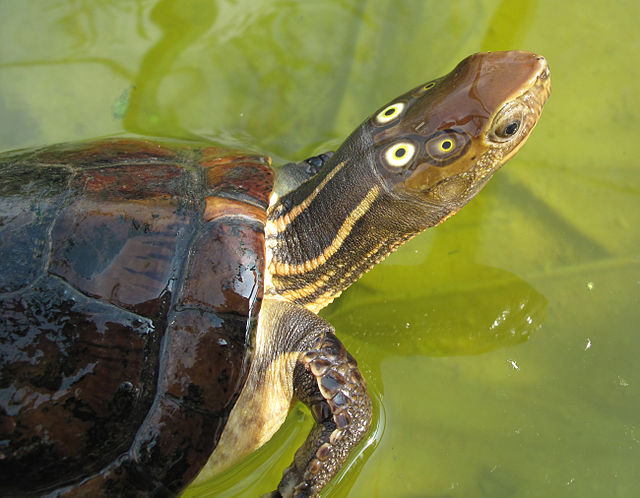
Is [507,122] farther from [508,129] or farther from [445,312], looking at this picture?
[445,312]

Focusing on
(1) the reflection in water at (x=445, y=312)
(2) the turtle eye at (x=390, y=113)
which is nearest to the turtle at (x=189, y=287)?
(2) the turtle eye at (x=390, y=113)

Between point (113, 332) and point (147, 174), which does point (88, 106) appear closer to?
point (147, 174)

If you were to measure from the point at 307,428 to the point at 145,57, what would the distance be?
3.08 metres

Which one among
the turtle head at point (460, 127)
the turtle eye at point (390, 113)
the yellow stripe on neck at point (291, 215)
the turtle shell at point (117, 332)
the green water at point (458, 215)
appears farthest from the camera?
the green water at point (458, 215)

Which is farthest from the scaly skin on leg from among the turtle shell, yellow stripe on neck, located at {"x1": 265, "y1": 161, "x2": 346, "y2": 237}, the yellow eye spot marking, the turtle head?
the yellow eye spot marking

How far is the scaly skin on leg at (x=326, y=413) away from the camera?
2.67 metres

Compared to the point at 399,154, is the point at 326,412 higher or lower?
lower

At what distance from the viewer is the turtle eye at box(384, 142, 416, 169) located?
2.68 metres

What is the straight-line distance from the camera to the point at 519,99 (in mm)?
2609

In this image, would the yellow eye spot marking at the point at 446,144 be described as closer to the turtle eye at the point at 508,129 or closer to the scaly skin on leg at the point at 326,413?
the turtle eye at the point at 508,129

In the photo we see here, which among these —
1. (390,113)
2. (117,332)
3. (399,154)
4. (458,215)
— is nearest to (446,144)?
(399,154)

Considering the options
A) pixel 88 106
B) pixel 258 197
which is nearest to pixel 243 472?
pixel 258 197

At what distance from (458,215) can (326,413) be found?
180cm

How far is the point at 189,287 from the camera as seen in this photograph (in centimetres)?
242
